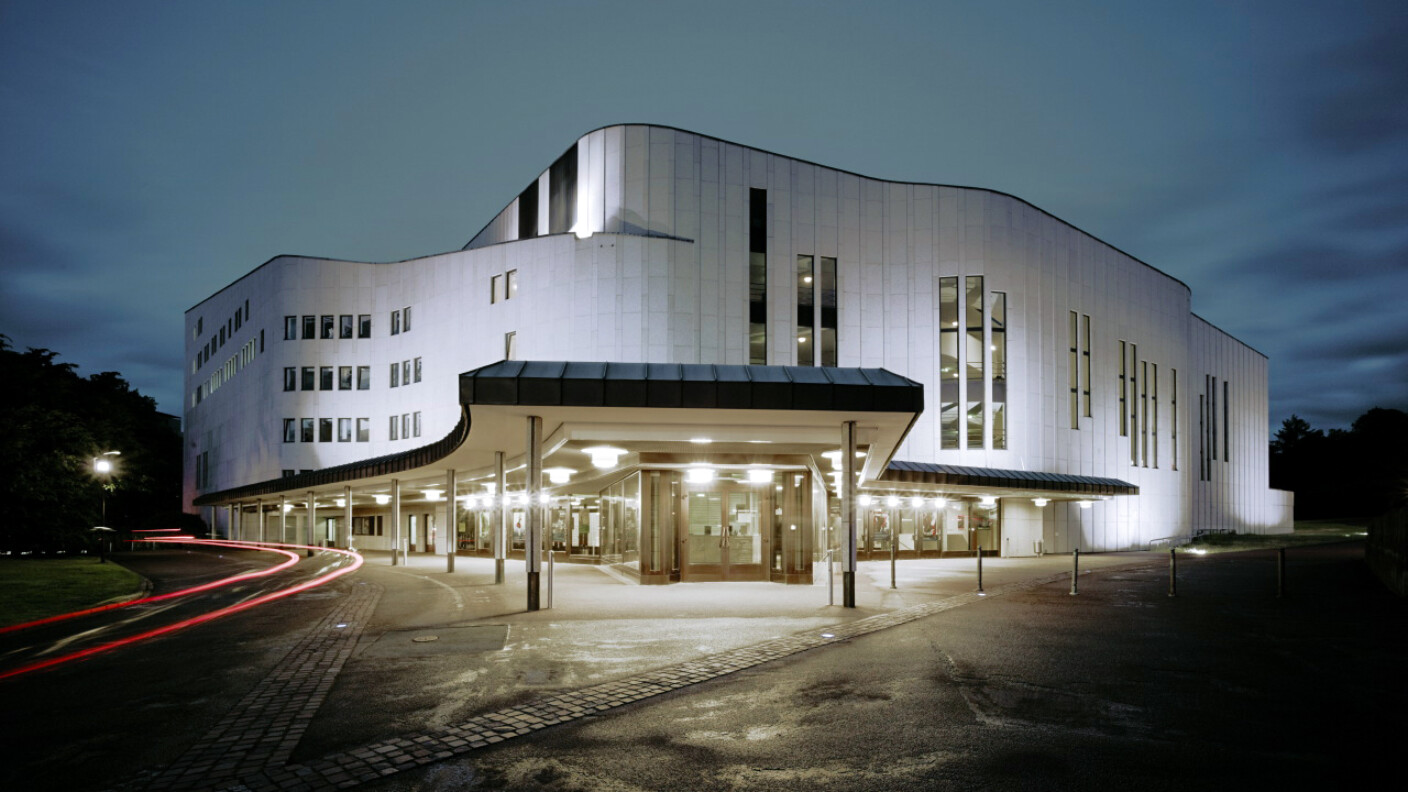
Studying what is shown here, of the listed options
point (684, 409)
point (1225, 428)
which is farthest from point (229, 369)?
point (1225, 428)

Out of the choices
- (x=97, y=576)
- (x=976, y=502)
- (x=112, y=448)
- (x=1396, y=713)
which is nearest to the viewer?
(x=1396, y=713)

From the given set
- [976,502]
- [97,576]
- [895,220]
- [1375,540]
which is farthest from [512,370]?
[895,220]

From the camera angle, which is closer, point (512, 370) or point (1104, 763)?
point (1104, 763)

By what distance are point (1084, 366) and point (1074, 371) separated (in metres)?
1.16

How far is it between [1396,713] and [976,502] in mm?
34721

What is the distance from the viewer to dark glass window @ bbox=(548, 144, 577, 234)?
1876 inches

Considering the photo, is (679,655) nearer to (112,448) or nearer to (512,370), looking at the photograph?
(512,370)

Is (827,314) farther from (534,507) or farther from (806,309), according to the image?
(534,507)

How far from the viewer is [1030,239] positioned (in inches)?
1865

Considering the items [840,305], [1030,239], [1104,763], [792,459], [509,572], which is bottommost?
[509,572]

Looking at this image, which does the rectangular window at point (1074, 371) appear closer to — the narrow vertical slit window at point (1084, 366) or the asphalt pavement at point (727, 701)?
the narrow vertical slit window at point (1084, 366)

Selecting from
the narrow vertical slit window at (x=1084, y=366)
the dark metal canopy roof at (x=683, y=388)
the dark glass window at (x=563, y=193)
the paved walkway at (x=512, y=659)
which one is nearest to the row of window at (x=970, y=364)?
the narrow vertical slit window at (x=1084, y=366)

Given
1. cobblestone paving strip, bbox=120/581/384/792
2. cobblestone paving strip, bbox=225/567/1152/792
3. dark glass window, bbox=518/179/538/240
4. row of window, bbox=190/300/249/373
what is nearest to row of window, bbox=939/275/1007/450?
dark glass window, bbox=518/179/538/240

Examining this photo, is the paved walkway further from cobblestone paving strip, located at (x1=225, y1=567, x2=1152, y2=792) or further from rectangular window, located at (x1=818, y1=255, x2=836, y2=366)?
rectangular window, located at (x1=818, y1=255, x2=836, y2=366)
